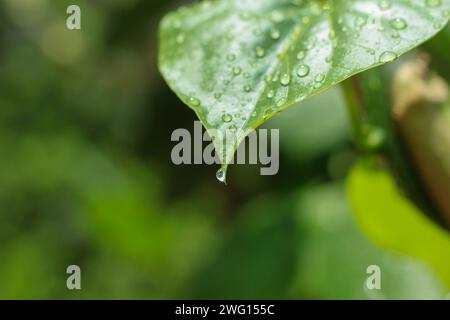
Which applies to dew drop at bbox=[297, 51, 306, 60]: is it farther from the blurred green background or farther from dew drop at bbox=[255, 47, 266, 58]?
the blurred green background

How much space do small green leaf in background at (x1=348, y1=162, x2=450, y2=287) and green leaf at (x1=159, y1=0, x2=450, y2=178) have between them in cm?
16

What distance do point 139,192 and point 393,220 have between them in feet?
3.52

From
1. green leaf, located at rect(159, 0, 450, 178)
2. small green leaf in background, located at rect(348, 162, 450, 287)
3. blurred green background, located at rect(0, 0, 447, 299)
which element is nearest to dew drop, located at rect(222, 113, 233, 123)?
green leaf, located at rect(159, 0, 450, 178)

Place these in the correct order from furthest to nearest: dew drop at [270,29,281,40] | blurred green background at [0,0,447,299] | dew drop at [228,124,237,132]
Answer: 1. blurred green background at [0,0,447,299]
2. dew drop at [270,29,281,40]
3. dew drop at [228,124,237,132]

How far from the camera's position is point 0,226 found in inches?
84.0

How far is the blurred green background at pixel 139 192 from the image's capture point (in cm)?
117

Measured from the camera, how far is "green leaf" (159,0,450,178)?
0.47 metres

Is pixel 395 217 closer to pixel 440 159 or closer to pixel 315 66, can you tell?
pixel 440 159

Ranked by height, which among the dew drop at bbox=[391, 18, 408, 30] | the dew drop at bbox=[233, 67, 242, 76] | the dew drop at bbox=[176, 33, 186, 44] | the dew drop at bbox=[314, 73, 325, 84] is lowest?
A: the dew drop at bbox=[314, 73, 325, 84]

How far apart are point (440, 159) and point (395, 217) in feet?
0.29

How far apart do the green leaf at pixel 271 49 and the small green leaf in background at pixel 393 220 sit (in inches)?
6.5

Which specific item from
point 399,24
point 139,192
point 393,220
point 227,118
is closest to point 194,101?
point 227,118

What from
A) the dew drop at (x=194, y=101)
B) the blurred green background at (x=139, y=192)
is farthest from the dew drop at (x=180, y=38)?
the blurred green background at (x=139, y=192)
